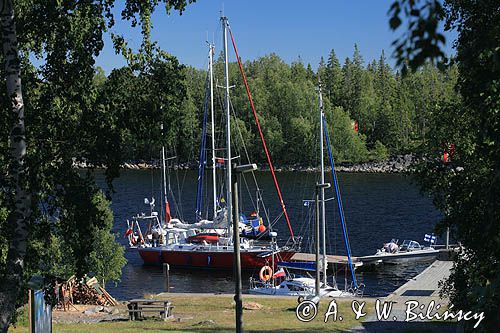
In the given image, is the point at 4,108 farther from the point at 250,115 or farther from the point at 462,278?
the point at 250,115

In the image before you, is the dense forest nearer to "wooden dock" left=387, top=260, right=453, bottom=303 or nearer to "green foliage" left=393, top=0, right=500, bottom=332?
"wooden dock" left=387, top=260, right=453, bottom=303

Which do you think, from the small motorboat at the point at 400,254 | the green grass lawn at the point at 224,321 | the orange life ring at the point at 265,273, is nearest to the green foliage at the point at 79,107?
the green grass lawn at the point at 224,321

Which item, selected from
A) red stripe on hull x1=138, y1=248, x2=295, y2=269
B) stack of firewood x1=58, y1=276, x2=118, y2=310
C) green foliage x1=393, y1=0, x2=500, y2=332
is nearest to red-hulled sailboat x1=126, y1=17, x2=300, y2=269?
red stripe on hull x1=138, y1=248, x2=295, y2=269

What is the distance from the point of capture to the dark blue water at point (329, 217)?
41.3 m

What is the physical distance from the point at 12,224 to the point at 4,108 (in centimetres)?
193

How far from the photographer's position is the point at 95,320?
79.1 ft

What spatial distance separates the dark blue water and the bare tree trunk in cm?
857

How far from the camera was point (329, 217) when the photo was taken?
6206 cm

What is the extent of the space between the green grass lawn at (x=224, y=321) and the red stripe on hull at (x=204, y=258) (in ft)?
47.4

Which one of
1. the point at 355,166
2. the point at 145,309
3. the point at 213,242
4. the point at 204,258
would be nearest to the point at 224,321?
the point at 145,309

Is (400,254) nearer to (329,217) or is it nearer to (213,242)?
(213,242)

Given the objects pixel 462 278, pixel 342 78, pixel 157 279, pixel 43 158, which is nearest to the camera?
pixel 43 158

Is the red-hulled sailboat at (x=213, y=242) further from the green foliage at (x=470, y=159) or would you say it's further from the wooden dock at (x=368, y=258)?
the green foliage at (x=470, y=159)

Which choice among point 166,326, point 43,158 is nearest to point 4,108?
point 43,158
